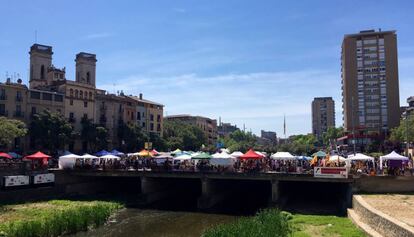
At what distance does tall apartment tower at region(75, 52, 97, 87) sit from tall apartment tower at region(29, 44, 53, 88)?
23.9ft

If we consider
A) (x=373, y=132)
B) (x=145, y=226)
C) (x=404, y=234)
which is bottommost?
(x=145, y=226)

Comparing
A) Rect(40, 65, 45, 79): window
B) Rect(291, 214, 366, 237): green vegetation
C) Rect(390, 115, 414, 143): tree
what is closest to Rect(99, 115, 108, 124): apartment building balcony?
Rect(40, 65, 45, 79): window

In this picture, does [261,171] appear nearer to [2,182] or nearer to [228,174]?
[228,174]

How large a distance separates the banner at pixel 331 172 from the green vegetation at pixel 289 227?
652cm

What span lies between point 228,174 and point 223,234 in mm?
18720

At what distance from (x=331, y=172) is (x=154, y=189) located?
69.2 feet

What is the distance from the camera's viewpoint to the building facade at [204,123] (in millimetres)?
172750

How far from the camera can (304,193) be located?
49.8 meters

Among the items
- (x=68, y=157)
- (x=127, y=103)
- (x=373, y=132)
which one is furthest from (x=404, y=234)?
(x=373, y=132)

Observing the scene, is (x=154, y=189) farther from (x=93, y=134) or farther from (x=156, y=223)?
(x=93, y=134)

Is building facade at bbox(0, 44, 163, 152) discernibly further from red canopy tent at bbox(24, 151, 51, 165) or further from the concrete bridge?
the concrete bridge

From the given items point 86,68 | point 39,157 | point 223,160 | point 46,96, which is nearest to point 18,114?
point 46,96

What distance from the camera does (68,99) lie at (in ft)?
284

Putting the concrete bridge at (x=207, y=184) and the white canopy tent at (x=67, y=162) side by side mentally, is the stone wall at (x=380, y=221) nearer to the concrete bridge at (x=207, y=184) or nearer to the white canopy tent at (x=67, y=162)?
the concrete bridge at (x=207, y=184)
